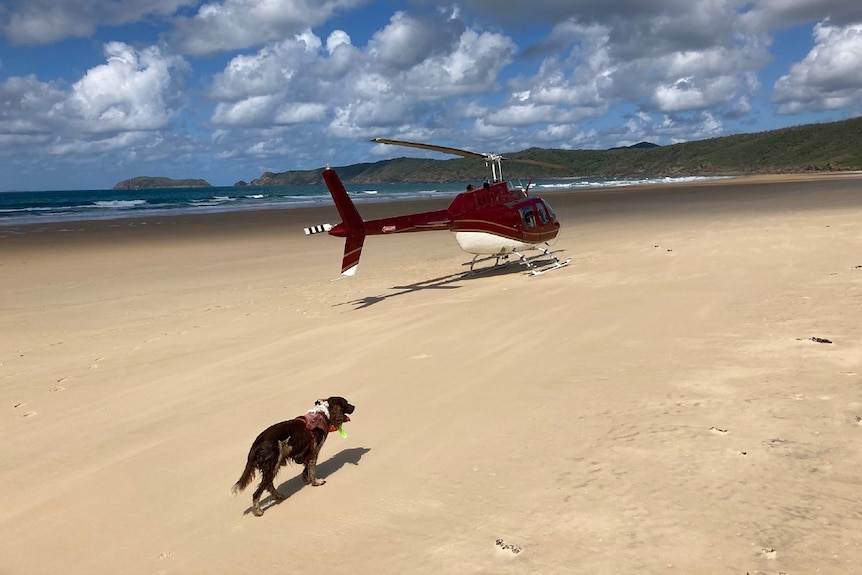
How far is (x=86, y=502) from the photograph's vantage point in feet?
18.1

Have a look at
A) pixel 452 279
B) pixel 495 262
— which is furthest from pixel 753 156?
pixel 452 279

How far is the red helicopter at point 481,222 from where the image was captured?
1498 cm

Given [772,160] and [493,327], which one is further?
[772,160]

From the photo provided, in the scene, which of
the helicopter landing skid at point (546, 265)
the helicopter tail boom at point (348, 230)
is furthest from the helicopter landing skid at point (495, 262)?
the helicopter tail boom at point (348, 230)

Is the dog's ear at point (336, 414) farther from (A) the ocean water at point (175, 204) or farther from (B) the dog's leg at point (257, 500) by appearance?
(A) the ocean water at point (175, 204)

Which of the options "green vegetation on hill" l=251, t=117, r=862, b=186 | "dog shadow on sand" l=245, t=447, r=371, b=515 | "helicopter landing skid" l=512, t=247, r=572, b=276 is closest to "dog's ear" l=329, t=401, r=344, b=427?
"dog shadow on sand" l=245, t=447, r=371, b=515

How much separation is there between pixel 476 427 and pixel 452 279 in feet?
34.3

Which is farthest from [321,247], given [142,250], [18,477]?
[18,477]

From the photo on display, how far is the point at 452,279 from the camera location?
16.4 metres

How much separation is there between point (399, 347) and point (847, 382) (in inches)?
207

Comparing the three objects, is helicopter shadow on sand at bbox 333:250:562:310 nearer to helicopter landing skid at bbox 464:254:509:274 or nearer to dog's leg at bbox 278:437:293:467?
helicopter landing skid at bbox 464:254:509:274

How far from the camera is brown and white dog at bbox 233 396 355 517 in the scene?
16.3 feet

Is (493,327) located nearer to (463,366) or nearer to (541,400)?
(463,366)

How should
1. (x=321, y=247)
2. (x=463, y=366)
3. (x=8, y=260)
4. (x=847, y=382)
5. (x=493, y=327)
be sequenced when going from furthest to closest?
(x=321, y=247) < (x=8, y=260) < (x=493, y=327) < (x=463, y=366) < (x=847, y=382)
